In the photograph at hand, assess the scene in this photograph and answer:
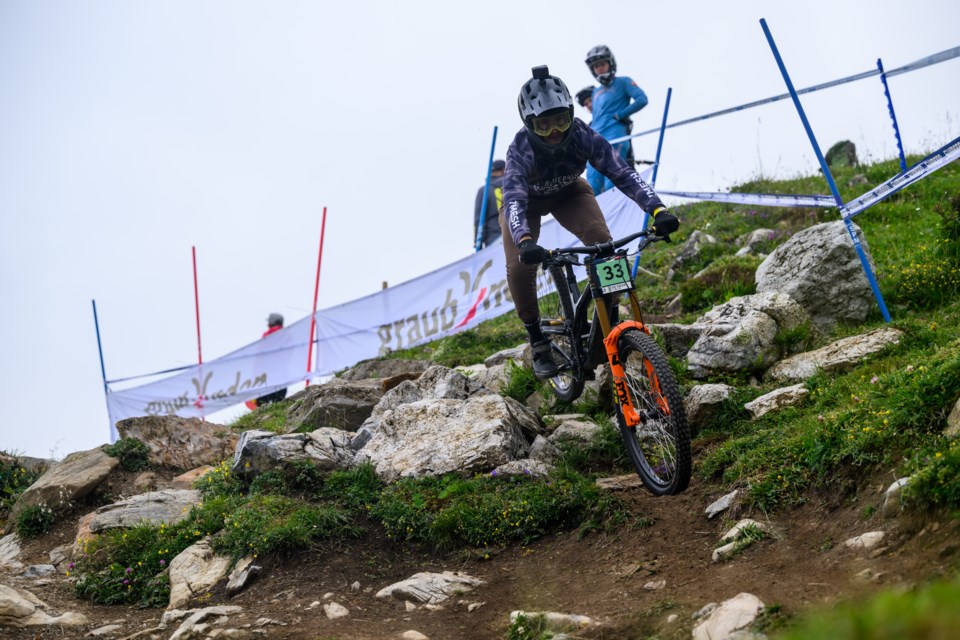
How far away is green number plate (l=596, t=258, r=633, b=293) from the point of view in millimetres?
6000

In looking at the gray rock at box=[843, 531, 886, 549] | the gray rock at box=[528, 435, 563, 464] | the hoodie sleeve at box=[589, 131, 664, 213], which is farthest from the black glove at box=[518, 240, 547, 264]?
the gray rock at box=[843, 531, 886, 549]

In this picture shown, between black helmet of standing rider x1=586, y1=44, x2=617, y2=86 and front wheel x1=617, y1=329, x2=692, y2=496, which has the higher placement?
black helmet of standing rider x1=586, y1=44, x2=617, y2=86

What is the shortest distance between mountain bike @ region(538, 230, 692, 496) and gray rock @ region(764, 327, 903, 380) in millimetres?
1436

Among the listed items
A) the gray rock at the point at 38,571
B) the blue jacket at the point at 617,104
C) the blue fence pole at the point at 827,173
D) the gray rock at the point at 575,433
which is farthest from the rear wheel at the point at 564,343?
the blue jacket at the point at 617,104

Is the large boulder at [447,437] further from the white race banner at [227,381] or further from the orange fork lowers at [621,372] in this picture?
the white race banner at [227,381]

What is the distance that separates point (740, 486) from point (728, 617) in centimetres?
196

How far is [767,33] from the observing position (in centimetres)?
837

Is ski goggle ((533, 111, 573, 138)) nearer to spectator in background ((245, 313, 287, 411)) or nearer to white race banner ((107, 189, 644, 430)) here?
white race banner ((107, 189, 644, 430))

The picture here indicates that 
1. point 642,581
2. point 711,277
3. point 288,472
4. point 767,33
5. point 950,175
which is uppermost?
point 767,33

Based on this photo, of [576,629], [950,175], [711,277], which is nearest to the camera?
[576,629]

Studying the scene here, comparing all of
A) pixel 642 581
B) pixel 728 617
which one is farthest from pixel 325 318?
pixel 728 617

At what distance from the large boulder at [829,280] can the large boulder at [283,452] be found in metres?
4.43

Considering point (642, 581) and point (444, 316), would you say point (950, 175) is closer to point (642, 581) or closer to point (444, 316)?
point (444, 316)

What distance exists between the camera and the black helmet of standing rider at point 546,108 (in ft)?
22.0
